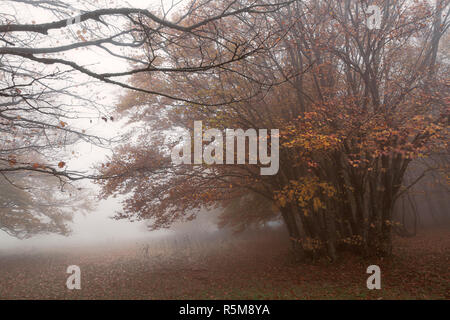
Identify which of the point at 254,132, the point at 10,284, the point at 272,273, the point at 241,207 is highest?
the point at 254,132

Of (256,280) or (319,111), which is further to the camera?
(256,280)

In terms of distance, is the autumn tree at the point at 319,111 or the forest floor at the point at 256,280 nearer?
the forest floor at the point at 256,280

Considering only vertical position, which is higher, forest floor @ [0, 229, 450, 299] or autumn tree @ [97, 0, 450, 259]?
autumn tree @ [97, 0, 450, 259]

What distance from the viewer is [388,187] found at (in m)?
7.77

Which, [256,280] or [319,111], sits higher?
[319,111]

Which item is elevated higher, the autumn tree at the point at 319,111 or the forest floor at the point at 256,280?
the autumn tree at the point at 319,111

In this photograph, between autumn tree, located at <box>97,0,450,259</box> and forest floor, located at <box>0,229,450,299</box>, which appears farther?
autumn tree, located at <box>97,0,450,259</box>

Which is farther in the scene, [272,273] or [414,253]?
[414,253]

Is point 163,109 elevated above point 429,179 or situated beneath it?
elevated above

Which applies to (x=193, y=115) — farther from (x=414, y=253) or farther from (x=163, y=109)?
(x=414, y=253)

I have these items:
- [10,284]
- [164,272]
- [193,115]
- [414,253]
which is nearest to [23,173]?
[10,284]
